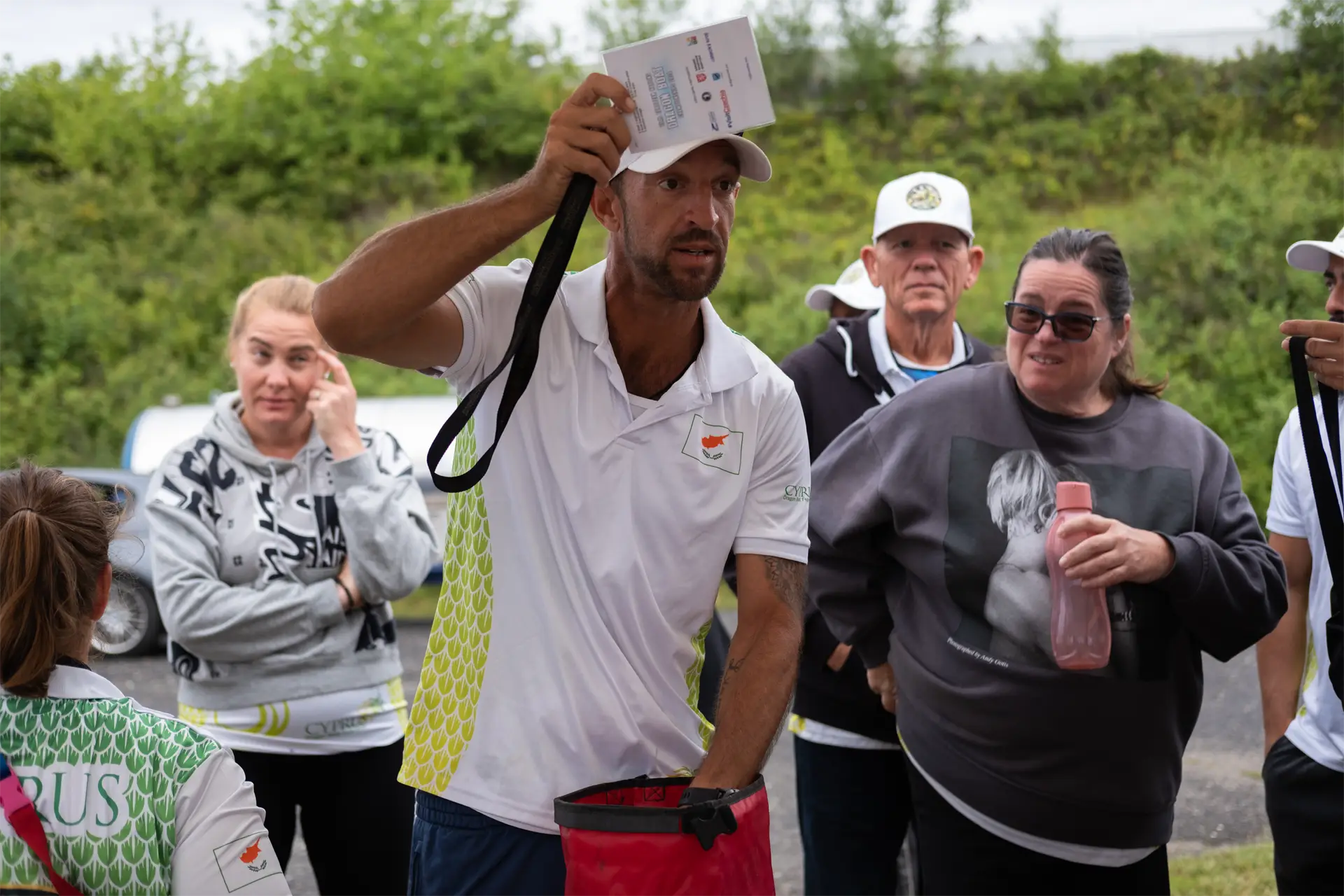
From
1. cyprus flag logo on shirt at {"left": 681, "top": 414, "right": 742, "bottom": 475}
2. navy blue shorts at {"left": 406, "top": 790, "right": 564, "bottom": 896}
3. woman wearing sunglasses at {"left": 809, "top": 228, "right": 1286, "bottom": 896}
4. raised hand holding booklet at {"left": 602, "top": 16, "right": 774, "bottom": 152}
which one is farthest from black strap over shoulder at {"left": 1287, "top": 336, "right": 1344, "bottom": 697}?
navy blue shorts at {"left": 406, "top": 790, "right": 564, "bottom": 896}

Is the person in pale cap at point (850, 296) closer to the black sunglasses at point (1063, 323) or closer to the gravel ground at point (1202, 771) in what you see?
the black sunglasses at point (1063, 323)

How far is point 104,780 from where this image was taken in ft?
7.45

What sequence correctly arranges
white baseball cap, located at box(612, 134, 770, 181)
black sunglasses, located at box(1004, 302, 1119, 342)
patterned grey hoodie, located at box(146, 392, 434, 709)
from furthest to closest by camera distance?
patterned grey hoodie, located at box(146, 392, 434, 709)
black sunglasses, located at box(1004, 302, 1119, 342)
white baseball cap, located at box(612, 134, 770, 181)

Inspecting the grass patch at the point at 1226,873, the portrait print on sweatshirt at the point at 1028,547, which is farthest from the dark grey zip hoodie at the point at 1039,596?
the grass patch at the point at 1226,873

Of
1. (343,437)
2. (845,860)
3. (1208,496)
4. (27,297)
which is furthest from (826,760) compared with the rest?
(27,297)

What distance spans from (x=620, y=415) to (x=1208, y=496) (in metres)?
1.64

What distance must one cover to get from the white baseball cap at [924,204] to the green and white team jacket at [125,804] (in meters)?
3.05

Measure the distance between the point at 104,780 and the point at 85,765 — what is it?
0.04 meters

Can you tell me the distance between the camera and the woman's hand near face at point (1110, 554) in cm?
311

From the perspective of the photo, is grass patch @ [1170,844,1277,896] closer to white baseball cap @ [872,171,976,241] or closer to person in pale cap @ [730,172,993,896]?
person in pale cap @ [730,172,993,896]

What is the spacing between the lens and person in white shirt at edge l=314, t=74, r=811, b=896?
2.59 m

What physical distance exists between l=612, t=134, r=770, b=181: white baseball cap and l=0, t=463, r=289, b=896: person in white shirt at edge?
3.89ft

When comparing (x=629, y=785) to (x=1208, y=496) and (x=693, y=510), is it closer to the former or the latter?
(x=693, y=510)

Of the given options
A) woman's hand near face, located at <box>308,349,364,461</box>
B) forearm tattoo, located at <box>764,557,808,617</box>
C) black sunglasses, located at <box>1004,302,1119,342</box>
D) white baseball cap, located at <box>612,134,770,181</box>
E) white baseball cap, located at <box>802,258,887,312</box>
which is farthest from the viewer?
white baseball cap, located at <box>802,258,887,312</box>
